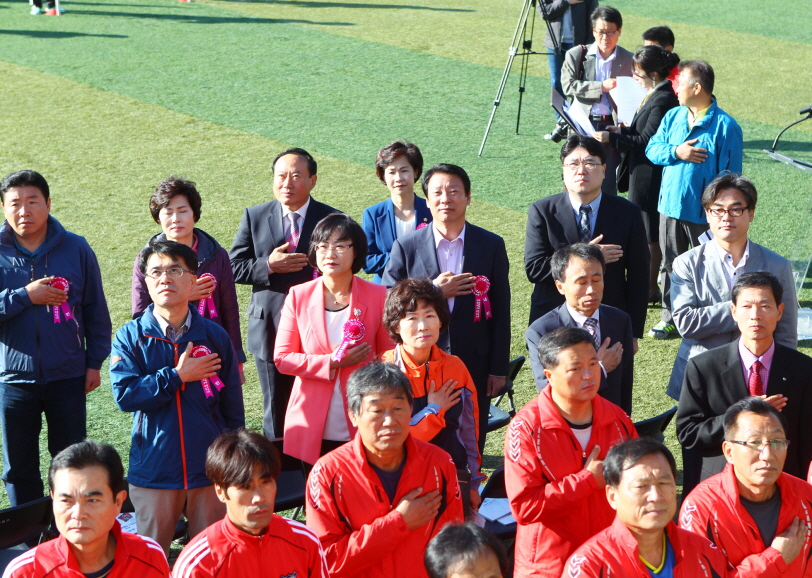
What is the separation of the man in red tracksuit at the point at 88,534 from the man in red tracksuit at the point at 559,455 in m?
1.37

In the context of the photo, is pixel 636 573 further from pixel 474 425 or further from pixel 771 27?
pixel 771 27

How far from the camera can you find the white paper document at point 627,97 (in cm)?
774

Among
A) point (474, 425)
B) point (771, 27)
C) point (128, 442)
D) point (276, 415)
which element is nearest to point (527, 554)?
point (474, 425)

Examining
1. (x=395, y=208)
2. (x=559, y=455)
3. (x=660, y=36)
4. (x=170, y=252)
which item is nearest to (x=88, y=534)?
(x=170, y=252)

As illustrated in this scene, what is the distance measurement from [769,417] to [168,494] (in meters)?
2.47

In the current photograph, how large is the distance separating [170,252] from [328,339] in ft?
2.81

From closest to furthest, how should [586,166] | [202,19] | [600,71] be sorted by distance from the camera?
[586,166], [600,71], [202,19]

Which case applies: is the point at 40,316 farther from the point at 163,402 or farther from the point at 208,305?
the point at 163,402

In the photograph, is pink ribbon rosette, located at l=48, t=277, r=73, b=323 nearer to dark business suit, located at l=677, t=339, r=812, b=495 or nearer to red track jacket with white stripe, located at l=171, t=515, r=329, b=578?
red track jacket with white stripe, located at l=171, t=515, r=329, b=578

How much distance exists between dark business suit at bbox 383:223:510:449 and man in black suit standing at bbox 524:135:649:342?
368 mm

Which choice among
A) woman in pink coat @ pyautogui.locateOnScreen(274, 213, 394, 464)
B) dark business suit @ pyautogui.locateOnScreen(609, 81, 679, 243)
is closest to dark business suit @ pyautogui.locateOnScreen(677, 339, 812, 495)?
woman in pink coat @ pyautogui.locateOnScreen(274, 213, 394, 464)

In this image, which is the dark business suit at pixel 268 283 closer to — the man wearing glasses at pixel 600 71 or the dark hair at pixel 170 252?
the dark hair at pixel 170 252

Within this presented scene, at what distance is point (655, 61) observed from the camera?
292 inches

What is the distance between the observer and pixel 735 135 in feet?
21.8
